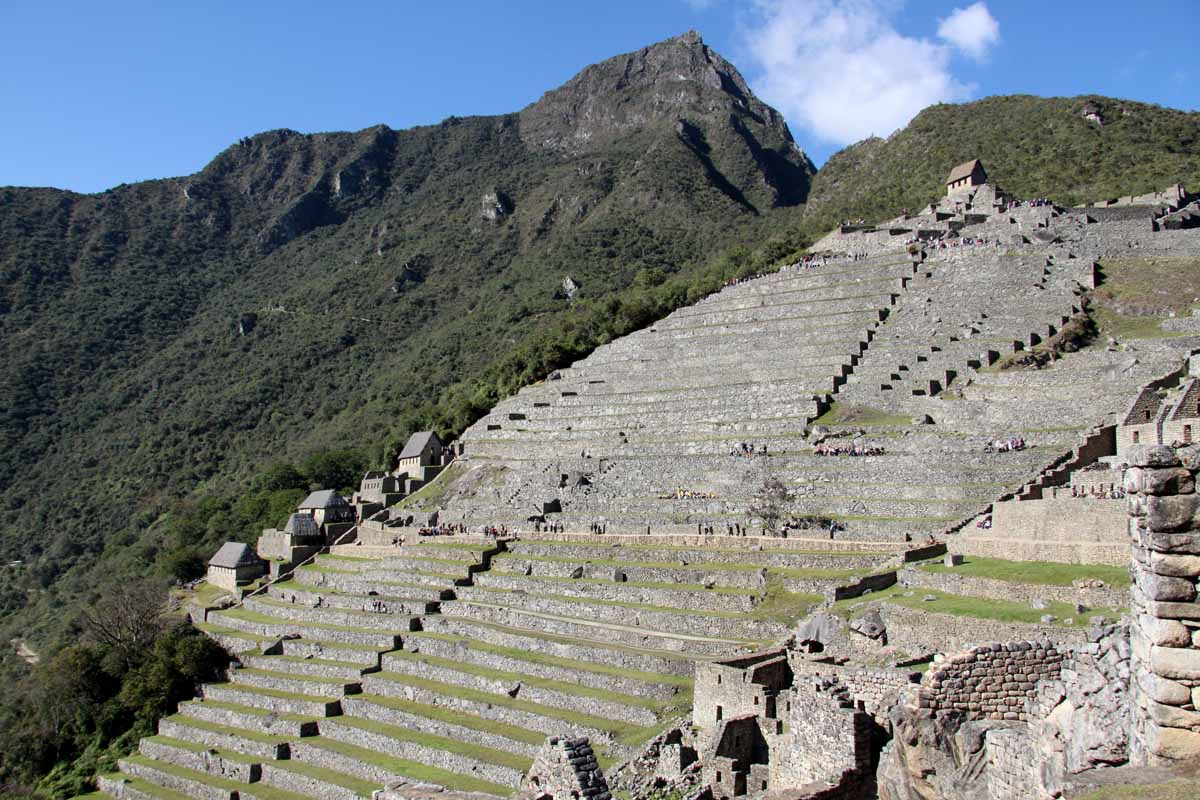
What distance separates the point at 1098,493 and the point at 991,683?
1427 cm

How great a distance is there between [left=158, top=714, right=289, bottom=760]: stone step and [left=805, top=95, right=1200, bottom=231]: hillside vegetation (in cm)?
5051

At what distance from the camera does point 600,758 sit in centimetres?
1966

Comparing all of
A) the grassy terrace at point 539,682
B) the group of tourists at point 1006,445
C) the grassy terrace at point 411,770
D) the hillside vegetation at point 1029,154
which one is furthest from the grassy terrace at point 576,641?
the hillside vegetation at point 1029,154

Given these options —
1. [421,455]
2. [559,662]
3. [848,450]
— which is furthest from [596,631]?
[421,455]

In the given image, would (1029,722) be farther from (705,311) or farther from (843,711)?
(705,311)

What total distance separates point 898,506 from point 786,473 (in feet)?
17.0

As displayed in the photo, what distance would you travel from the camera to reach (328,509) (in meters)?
45.3

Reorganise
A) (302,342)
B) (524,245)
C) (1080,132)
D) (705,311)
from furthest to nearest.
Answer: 1. (524,245)
2. (302,342)
3. (1080,132)
4. (705,311)

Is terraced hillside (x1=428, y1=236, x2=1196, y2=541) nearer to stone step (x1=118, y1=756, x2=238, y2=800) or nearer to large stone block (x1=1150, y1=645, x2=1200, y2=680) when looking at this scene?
stone step (x1=118, y1=756, x2=238, y2=800)

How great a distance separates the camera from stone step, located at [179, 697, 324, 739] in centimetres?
2816

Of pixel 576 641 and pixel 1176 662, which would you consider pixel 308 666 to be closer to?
pixel 576 641

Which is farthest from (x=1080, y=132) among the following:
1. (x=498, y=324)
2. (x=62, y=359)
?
(x=62, y=359)

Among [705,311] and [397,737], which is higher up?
[705,311]

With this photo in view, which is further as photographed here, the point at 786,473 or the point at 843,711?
the point at 786,473
